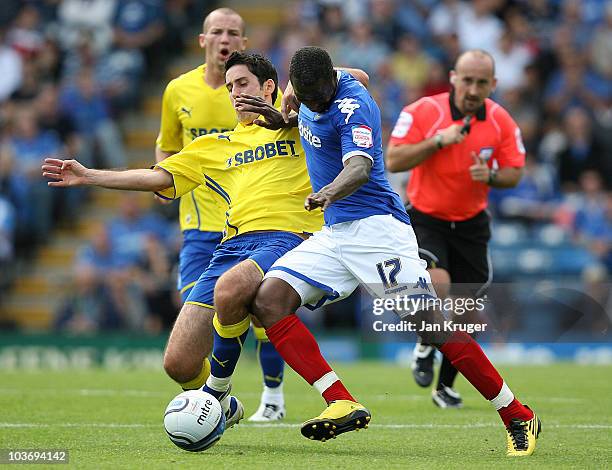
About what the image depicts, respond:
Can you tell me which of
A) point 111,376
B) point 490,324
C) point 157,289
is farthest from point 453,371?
point 157,289

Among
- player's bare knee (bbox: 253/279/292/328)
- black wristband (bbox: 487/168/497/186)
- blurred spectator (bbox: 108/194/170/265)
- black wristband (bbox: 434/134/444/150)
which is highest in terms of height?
black wristband (bbox: 434/134/444/150)

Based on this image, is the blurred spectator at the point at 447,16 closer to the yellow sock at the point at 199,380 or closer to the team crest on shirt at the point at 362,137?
the yellow sock at the point at 199,380

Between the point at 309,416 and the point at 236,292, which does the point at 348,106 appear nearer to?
the point at 236,292

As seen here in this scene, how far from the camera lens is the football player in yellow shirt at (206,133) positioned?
933cm

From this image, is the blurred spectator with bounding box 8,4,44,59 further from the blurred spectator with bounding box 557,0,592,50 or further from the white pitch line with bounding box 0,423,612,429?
the white pitch line with bounding box 0,423,612,429

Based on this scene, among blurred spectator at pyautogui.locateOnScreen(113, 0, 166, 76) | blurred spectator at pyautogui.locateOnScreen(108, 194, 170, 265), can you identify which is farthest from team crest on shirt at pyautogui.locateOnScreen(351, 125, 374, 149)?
blurred spectator at pyautogui.locateOnScreen(113, 0, 166, 76)

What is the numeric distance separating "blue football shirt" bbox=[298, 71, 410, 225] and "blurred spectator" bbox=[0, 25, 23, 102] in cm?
1578

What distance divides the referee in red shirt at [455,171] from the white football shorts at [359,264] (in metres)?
2.88

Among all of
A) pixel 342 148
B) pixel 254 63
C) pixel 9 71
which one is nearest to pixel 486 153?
pixel 254 63

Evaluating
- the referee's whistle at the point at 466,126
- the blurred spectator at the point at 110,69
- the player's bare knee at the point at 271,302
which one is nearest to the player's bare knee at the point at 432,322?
the player's bare knee at the point at 271,302

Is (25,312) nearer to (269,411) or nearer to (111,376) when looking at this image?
(111,376)

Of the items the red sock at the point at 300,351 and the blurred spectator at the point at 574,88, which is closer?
the red sock at the point at 300,351

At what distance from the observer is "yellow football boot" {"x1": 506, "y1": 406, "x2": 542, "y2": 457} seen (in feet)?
23.1

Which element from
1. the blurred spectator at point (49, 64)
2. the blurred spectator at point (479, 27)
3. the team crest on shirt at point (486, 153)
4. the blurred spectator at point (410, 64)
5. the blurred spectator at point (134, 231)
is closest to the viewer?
the team crest on shirt at point (486, 153)
